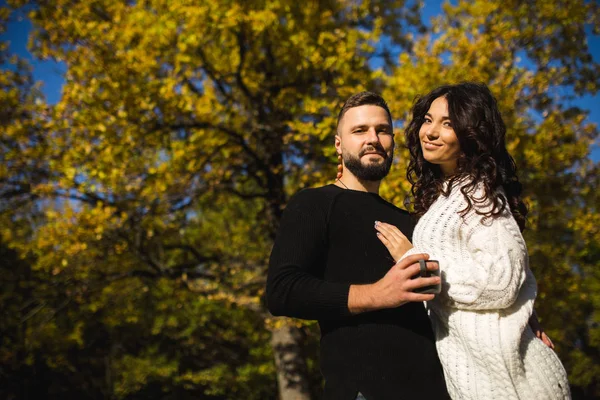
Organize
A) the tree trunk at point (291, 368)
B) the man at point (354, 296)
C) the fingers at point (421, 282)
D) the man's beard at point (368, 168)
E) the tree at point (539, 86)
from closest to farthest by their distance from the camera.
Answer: the fingers at point (421, 282) < the man at point (354, 296) < the man's beard at point (368, 168) < the tree at point (539, 86) < the tree trunk at point (291, 368)

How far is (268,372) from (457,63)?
453 inches

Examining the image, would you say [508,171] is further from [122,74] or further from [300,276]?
[122,74]

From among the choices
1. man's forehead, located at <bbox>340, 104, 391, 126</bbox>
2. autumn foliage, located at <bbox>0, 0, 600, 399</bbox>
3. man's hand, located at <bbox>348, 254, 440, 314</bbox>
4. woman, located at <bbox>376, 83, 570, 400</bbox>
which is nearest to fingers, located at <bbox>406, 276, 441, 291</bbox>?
man's hand, located at <bbox>348, 254, 440, 314</bbox>

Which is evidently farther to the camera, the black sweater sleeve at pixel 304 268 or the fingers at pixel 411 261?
the black sweater sleeve at pixel 304 268

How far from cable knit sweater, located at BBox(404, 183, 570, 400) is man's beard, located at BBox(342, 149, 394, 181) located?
0.41m

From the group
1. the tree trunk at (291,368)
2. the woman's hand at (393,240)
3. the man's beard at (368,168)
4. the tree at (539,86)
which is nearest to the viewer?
the woman's hand at (393,240)

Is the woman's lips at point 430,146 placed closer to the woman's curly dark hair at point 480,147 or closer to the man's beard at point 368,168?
the woman's curly dark hair at point 480,147

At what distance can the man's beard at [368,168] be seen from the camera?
227 centimetres

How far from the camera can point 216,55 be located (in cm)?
866

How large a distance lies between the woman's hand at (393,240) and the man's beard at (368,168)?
0.35 metres

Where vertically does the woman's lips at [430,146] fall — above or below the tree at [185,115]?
below

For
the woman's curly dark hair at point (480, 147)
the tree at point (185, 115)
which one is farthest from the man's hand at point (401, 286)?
the tree at point (185, 115)

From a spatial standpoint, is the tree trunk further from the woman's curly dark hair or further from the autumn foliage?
the woman's curly dark hair

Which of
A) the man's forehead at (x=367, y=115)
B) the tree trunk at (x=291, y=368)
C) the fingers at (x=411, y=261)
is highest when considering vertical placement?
the man's forehead at (x=367, y=115)
